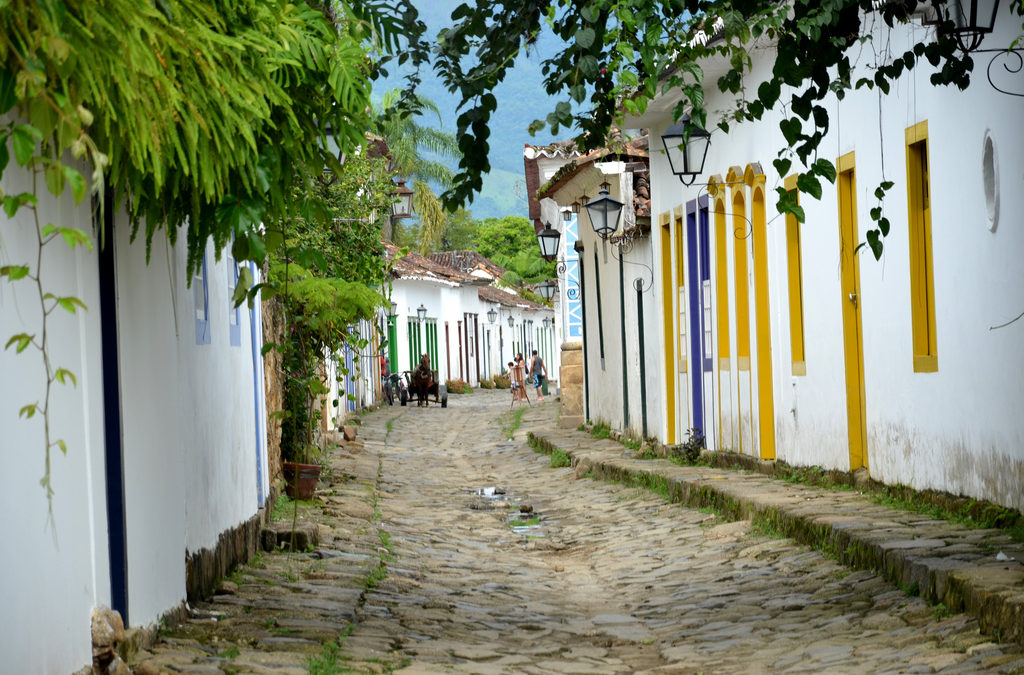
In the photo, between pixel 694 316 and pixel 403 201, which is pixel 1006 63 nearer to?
pixel 694 316

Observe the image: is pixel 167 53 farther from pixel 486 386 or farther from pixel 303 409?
pixel 486 386

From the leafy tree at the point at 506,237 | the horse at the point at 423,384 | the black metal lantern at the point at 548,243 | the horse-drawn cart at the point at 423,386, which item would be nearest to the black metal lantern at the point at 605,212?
the black metal lantern at the point at 548,243

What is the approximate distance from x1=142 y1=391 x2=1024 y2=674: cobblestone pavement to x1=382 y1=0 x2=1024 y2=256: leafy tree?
1.94 meters

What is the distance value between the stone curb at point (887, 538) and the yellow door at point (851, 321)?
0.52 meters

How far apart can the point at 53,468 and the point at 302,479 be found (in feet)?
25.1

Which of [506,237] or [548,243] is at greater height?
[506,237]

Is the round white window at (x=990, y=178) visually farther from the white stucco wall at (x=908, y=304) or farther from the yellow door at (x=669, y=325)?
the yellow door at (x=669, y=325)

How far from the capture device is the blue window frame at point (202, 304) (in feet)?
24.4

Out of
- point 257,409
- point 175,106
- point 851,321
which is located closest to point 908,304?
A: point 851,321

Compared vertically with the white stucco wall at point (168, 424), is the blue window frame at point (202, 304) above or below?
above

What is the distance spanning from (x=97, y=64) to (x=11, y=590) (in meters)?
1.69

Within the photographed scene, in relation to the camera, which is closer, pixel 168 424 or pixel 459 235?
pixel 168 424

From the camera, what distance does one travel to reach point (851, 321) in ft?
36.8

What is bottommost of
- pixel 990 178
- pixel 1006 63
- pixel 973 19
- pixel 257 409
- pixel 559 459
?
pixel 559 459
